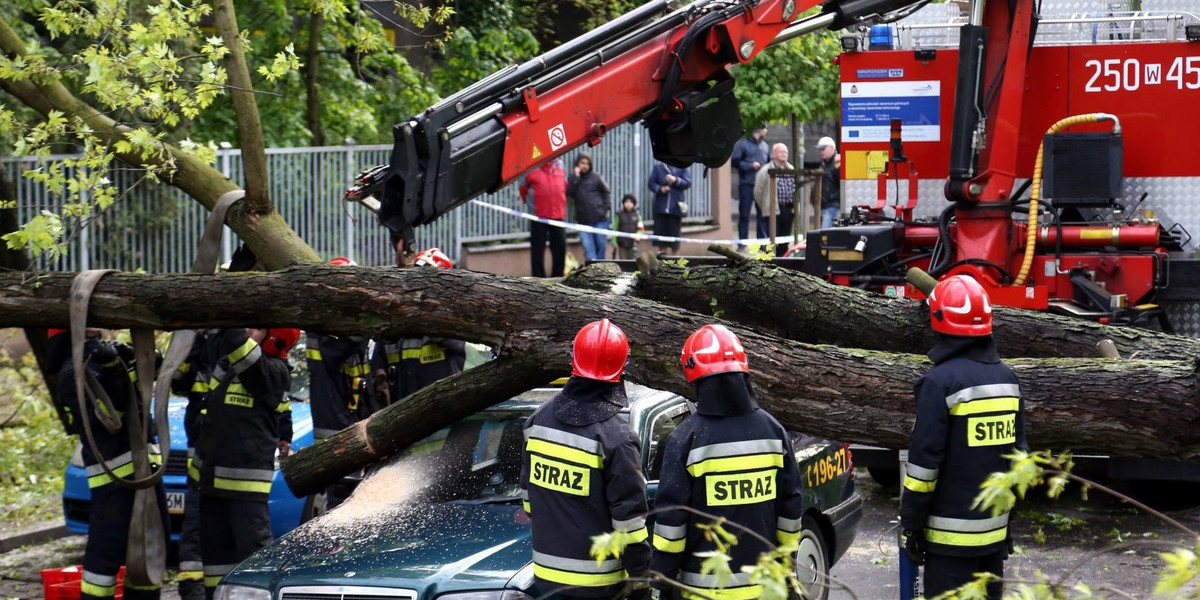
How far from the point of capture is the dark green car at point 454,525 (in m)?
5.29

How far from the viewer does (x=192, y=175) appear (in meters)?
7.74

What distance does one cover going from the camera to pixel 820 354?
5.50m

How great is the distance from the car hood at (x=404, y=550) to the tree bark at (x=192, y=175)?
5.33 ft

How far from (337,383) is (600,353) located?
12.8ft

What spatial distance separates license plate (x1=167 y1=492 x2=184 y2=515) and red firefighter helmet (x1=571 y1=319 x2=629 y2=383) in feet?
12.6

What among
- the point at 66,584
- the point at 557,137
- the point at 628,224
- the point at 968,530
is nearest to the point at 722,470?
the point at 968,530

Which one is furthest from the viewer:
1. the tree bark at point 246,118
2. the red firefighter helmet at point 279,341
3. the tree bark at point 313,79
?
the tree bark at point 313,79

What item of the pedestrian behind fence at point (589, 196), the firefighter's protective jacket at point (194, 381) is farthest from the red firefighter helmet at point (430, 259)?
the pedestrian behind fence at point (589, 196)

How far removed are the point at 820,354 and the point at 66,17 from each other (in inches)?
187

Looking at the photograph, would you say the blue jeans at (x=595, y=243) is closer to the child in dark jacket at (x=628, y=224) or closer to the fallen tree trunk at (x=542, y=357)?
the child in dark jacket at (x=628, y=224)

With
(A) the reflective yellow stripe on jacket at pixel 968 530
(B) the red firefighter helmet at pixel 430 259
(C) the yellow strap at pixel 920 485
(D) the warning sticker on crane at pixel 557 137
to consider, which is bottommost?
(A) the reflective yellow stripe on jacket at pixel 968 530

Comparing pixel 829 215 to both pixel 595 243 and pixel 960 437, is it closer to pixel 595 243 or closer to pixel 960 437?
pixel 595 243

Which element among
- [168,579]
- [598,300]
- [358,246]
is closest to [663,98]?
[598,300]

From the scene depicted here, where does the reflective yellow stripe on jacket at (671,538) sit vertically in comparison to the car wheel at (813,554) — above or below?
above
